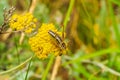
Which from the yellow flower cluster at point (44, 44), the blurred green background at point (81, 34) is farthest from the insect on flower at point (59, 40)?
the blurred green background at point (81, 34)

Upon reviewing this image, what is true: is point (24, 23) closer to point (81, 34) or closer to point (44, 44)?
point (44, 44)

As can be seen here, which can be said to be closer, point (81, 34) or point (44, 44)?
point (44, 44)

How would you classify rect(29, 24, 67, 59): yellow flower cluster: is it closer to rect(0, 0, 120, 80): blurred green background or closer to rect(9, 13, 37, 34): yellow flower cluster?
rect(9, 13, 37, 34): yellow flower cluster

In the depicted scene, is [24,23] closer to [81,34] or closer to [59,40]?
[59,40]

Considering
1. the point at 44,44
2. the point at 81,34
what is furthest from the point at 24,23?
the point at 81,34

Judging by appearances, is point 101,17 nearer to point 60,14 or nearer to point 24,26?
point 60,14

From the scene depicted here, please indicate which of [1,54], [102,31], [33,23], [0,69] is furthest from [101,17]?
[33,23]

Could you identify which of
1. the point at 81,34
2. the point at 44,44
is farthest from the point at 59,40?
the point at 81,34

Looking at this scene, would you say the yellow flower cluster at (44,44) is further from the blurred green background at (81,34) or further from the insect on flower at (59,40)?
the blurred green background at (81,34)
